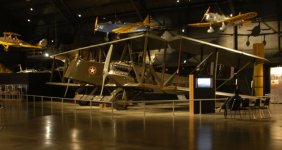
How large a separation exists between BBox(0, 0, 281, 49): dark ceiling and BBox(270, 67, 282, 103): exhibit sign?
6.04m

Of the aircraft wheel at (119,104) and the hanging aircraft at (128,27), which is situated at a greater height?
the hanging aircraft at (128,27)

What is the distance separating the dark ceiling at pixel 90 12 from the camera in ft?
86.5

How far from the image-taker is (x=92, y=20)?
113 ft

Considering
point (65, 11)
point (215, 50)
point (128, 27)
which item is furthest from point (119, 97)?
point (65, 11)

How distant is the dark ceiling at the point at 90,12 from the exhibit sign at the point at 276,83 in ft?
19.8

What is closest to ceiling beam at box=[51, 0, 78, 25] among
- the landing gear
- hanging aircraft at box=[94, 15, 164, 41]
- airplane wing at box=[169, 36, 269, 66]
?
hanging aircraft at box=[94, 15, 164, 41]

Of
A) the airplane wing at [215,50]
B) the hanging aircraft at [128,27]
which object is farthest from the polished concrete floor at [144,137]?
the hanging aircraft at [128,27]

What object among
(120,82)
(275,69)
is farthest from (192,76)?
(275,69)

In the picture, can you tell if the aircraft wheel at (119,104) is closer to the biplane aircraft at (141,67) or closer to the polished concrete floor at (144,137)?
the biplane aircraft at (141,67)

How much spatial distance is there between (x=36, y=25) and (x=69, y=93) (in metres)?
13.0

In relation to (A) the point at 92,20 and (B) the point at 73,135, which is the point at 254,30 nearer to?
(A) the point at 92,20

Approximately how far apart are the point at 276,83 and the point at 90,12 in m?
19.6

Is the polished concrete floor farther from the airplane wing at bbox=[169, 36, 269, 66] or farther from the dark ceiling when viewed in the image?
the dark ceiling

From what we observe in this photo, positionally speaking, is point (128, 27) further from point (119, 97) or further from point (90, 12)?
point (90, 12)
